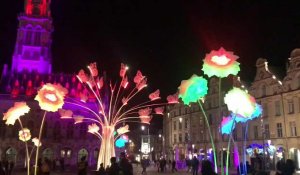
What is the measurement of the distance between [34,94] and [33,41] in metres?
17.1

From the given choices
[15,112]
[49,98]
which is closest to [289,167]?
[49,98]

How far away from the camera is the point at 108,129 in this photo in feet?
112

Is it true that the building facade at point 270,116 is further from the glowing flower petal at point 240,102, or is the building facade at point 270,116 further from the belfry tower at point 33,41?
the belfry tower at point 33,41

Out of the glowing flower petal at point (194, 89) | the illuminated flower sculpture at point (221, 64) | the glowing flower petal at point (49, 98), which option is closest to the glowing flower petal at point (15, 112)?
the glowing flower petal at point (49, 98)

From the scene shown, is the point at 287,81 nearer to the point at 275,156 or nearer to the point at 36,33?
the point at 275,156

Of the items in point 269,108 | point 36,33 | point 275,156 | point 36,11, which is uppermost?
point 36,11

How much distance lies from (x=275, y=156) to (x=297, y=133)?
5.36 m

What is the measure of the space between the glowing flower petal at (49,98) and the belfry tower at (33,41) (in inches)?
2691

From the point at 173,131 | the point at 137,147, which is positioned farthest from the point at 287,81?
the point at 137,147

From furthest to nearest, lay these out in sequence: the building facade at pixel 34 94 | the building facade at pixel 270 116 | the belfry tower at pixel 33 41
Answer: the belfry tower at pixel 33 41 < the building facade at pixel 34 94 < the building facade at pixel 270 116

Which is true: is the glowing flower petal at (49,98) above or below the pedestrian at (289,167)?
above

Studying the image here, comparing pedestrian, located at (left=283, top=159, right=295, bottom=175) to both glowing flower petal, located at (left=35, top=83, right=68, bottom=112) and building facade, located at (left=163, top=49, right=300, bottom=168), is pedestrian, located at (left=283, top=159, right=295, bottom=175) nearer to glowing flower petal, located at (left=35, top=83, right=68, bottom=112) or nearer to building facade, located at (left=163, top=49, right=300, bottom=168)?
glowing flower petal, located at (left=35, top=83, right=68, bottom=112)

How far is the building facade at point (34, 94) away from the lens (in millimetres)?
73656

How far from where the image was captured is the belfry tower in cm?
8725
